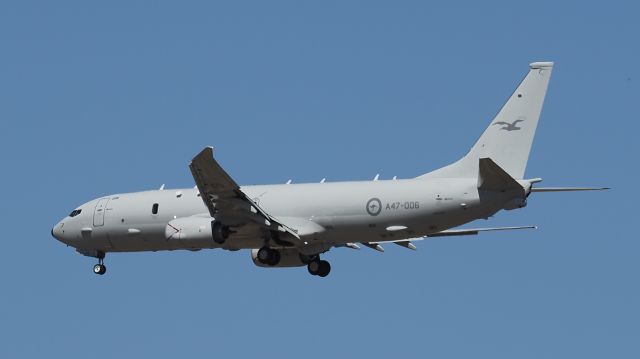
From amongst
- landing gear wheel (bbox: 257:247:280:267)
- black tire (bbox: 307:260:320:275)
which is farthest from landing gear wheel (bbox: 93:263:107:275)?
black tire (bbox: 307:260:320:275)

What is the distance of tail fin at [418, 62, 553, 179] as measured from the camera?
5509cm

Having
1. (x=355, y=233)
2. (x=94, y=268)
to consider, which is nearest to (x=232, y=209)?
(x=355, y=233)

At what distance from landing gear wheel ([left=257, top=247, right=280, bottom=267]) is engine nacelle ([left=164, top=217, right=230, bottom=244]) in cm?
229

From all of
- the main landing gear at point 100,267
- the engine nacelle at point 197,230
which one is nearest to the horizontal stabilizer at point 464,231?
the engine nacelle at point 197,230

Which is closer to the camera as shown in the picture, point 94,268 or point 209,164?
point 209,164

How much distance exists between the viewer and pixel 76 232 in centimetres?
6400

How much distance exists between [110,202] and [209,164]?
363 inches

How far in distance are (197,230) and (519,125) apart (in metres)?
13.0

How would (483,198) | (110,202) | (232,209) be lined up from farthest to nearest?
(110,202) → (232,209) → (483,198)

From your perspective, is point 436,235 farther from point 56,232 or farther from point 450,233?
point 56,232

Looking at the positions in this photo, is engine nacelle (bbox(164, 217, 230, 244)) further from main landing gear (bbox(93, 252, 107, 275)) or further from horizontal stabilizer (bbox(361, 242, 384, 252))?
horizontal stabilizer (bbox(361, 242, 384, 252))

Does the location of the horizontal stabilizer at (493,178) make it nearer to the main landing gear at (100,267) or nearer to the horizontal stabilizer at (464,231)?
the horizontal stabilizer at (464,231)

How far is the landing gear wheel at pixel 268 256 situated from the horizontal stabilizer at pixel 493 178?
10.1 m

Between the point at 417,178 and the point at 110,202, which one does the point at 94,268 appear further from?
the point at 417,178
